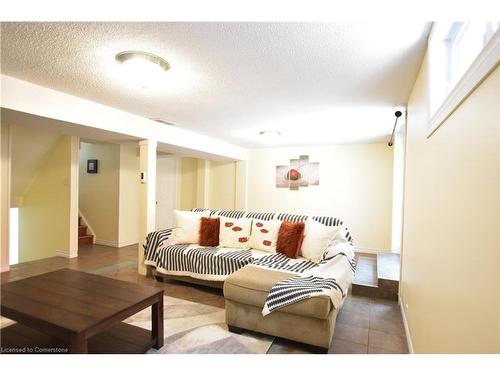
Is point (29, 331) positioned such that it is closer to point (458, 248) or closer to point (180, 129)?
point (458, 248)

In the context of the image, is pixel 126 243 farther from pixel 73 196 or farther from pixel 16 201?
pixel 16 201

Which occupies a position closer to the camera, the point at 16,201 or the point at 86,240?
the point at 16,201

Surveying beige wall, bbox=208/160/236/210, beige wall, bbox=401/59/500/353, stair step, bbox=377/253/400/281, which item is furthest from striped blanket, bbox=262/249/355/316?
beige wall, bbox=208/160/236/210

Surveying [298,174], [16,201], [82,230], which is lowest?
[82,230]

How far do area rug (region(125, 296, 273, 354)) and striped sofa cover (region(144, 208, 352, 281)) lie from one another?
1.51 feet

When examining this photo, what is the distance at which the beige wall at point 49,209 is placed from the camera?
4.41 m

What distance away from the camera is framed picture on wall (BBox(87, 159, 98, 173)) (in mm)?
5539

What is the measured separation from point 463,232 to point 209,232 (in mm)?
2902

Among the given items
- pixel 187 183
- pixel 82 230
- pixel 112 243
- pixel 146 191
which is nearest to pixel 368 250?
pixel 146 191

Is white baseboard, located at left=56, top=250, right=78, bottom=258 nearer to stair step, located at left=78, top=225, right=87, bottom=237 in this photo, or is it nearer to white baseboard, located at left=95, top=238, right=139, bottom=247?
white baseboard, located at left=95, top=238, right=139, bottom=247

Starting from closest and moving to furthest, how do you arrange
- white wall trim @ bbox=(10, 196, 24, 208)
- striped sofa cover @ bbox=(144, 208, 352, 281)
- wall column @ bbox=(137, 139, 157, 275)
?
striped sofa cover @ bbox=(144, 208, 352, 281) → wall column @ bbox=(137, 139, 157, 275) → white wall trim @ bbox=(10, 196, 24, 208)

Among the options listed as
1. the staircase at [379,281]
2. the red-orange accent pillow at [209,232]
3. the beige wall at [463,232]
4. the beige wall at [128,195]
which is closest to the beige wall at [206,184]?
the beige wall at [128,195]

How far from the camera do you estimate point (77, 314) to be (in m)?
1.55

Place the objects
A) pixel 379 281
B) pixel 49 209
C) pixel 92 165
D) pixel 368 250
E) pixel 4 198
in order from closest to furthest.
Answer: pixel 379 281 < pixel 4 198 < pixel 49 209 < pixel 368 250 < pixel 92 165
